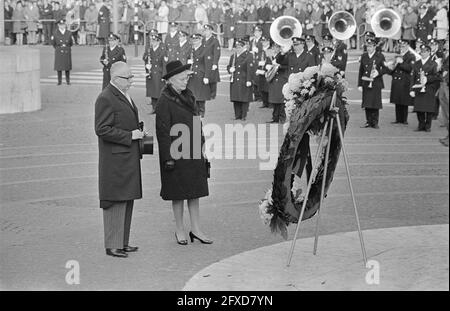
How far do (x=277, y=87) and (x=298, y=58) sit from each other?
748 millimetres

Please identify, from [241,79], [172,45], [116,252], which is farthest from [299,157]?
[172,45]

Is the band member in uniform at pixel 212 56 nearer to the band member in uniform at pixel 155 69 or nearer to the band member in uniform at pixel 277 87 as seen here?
the band member in uniform at pixel 155 69

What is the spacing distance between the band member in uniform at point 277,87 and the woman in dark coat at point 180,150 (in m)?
11.0

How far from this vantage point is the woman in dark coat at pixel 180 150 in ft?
33.8

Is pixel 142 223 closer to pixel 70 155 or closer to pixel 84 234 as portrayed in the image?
pixel 84 234

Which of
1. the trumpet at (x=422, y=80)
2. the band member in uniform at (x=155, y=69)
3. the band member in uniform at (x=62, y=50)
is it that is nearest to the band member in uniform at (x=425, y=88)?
the trumpet at (x=422, y=80)

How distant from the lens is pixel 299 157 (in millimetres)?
9523

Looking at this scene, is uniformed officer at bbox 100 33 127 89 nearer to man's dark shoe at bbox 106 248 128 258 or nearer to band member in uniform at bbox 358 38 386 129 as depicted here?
band member in uniform at bbox 358 38 386 129

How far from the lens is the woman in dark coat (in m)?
10.3

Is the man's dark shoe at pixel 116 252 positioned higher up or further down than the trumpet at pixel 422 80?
further down

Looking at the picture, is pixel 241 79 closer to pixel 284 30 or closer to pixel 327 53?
pixel 327 53

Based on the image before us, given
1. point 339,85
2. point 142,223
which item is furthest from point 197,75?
point 339,85

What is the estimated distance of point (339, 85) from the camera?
946cm
